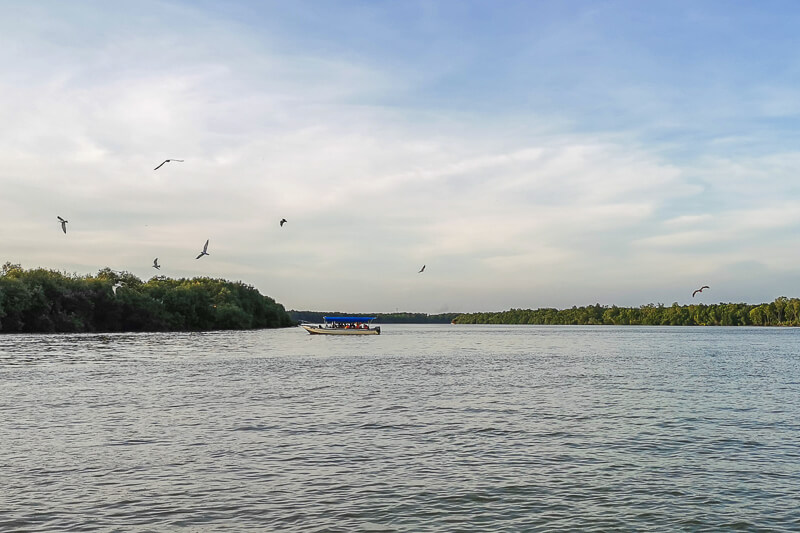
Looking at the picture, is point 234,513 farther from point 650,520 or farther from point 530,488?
point 650,520

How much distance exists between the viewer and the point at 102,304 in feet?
474

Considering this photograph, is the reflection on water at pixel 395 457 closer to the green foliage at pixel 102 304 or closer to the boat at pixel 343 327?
the green foliage at pixel 102 304

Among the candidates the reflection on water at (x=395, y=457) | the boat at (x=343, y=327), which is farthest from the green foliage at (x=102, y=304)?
the reflection on water at (x=395, y=457)

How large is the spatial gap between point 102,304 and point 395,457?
5382 inches

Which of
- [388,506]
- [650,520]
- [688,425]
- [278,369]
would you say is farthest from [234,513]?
[278,369]

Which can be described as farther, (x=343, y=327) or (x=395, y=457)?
(x=343, y=327)

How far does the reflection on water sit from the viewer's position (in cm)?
1596

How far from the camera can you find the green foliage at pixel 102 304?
121287 millimetres

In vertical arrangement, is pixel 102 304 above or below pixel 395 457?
above

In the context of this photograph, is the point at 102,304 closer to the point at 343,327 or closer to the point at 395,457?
the point at 343,327

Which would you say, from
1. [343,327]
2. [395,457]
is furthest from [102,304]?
[395,457]

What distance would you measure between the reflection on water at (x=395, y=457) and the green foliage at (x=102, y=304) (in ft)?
289

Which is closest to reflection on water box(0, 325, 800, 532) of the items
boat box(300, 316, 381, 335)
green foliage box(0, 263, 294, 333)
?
green foliage box(0, 263, 294, 333)

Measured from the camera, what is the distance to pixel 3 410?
3170 cm
